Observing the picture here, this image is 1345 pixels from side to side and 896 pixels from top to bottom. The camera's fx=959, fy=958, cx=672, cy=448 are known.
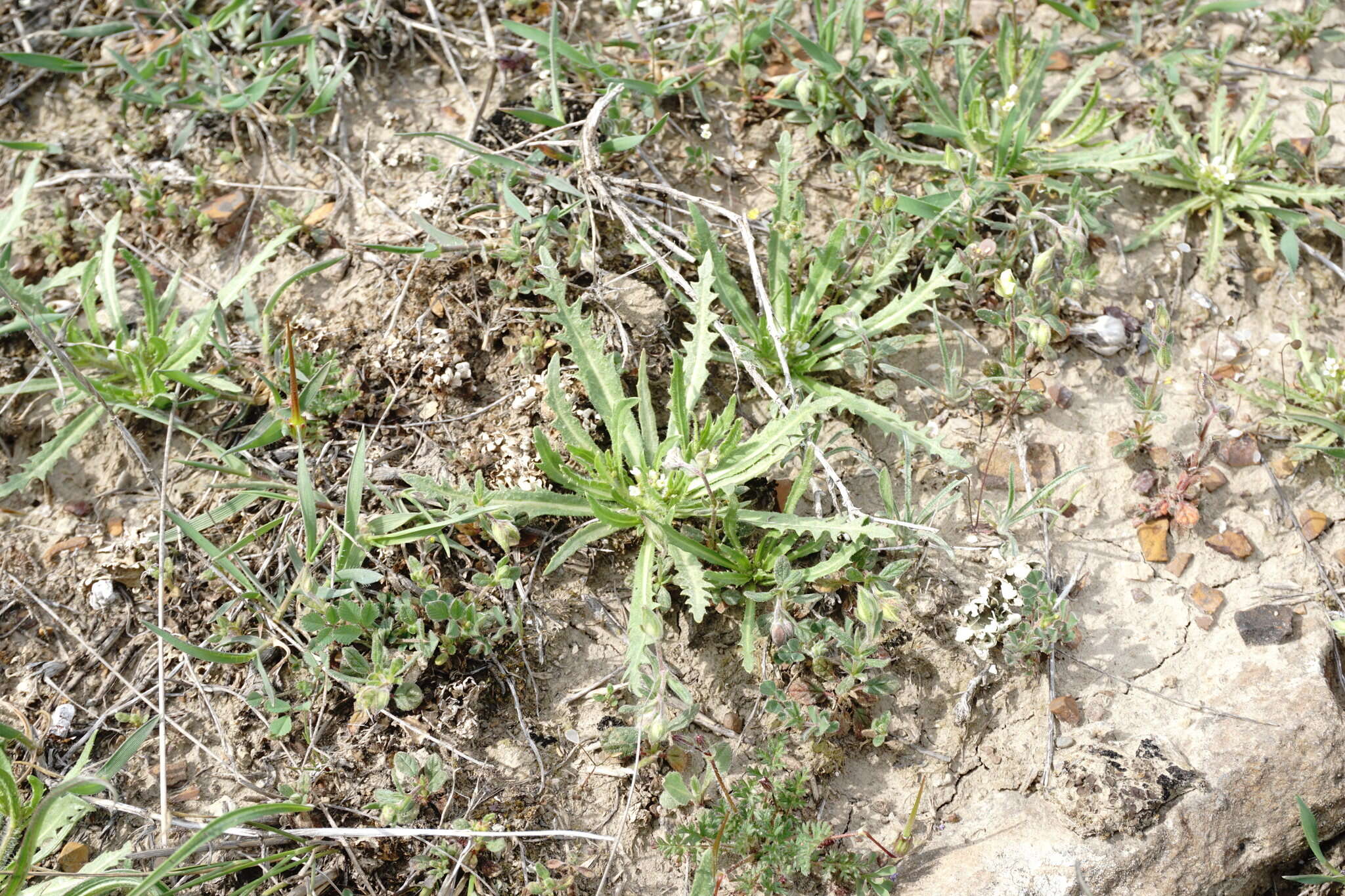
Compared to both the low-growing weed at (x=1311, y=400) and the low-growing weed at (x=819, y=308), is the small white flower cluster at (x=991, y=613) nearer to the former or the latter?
the low-growing weed at (x=819, y=308)

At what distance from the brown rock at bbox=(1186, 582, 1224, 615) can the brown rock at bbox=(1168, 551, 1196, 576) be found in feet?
0.17

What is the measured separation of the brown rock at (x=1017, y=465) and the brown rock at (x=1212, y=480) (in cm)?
42

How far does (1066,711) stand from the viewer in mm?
2551

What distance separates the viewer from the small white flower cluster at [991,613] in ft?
8.55

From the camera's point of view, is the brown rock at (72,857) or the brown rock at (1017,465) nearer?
the brown rock at (72,857)

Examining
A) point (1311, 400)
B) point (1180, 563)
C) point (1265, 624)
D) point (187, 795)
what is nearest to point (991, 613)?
point (1180, 563)

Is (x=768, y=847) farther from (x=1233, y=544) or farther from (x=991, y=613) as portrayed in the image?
(x=1233, y=544)

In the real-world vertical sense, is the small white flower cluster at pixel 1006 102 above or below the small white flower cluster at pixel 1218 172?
above

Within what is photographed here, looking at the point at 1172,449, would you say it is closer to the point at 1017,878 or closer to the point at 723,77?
the point at 1017,878

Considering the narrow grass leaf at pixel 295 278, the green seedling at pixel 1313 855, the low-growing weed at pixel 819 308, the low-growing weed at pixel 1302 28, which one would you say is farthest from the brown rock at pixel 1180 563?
the narrow grass leaf at pixel 295 278

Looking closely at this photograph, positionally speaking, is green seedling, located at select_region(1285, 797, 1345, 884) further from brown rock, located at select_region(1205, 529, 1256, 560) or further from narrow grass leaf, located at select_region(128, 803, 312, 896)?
narrow grass leaf, located at select_region(128, 803, 312, 896)

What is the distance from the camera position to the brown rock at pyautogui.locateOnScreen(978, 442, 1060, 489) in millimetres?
2871

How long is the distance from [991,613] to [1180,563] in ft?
2.00

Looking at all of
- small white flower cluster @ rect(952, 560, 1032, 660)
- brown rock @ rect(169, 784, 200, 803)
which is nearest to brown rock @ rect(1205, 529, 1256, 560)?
small white flower cluster @ rect(952, 560, 1032, 660)
